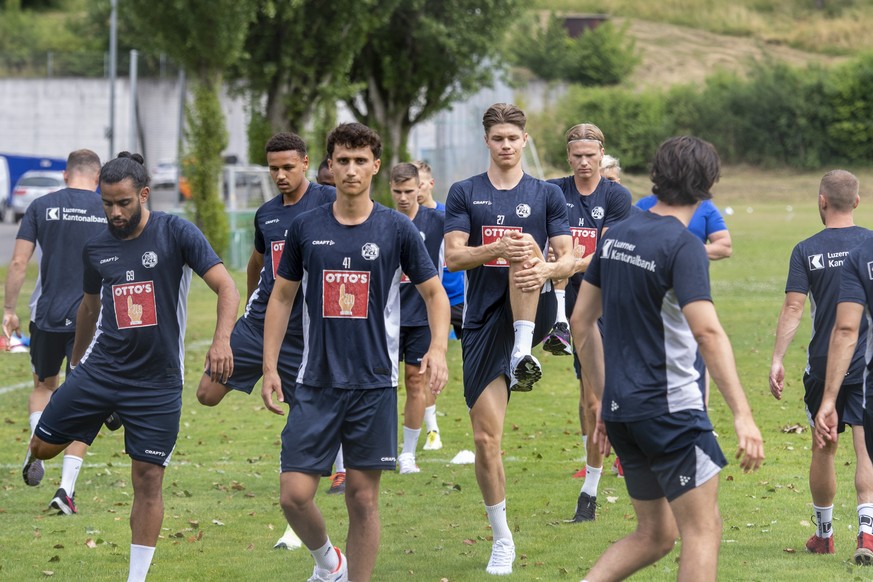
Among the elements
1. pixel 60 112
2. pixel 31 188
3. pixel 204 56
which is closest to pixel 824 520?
pixel 204 56

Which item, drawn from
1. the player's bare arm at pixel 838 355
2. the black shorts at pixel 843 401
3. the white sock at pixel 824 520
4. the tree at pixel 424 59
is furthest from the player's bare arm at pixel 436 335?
the tree at pixel 424 59

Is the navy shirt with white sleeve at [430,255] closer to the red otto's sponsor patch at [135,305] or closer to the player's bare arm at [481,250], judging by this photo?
the player's bare arm at [481,250]

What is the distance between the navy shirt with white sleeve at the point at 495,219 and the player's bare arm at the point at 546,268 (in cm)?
8

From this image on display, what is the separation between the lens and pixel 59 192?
29.6 feet

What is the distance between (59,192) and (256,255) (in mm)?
1849

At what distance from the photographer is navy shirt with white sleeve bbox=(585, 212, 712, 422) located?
189 inches

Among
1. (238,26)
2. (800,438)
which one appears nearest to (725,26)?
(238,26)

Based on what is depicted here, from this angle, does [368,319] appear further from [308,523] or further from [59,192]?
[59,192]

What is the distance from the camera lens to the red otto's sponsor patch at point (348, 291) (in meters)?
5.97

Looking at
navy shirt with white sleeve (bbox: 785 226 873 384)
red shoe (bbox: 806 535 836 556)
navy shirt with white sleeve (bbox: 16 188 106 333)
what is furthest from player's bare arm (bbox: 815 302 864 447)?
navy shirt with white sleeve (bbox: 16 188 106 333)

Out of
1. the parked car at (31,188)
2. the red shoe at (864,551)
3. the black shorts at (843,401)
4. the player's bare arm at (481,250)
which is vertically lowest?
the parked car at (31,188)

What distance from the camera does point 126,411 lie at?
21.3 feet

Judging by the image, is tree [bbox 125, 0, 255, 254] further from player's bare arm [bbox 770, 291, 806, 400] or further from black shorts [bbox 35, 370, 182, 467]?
player's bare arm [bbox 770, 291, 806, 400]

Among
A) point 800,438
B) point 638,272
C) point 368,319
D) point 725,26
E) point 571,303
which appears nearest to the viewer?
point 638,272
